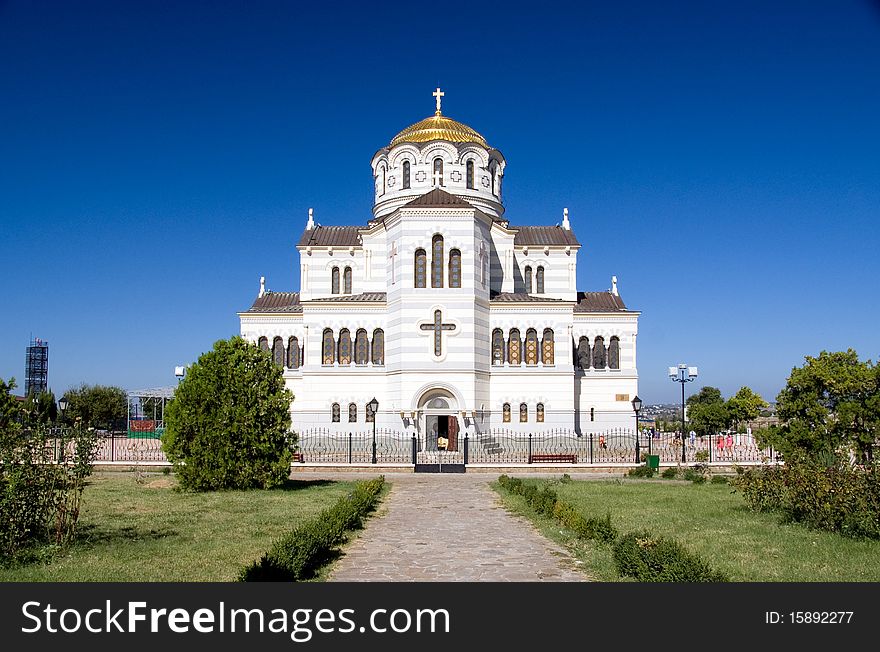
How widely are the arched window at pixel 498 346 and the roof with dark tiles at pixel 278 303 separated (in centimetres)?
1043

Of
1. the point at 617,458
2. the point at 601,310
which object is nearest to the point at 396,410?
the point at 617,458

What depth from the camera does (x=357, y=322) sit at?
36750 millimetres

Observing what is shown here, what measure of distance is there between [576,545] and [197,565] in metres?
5.05

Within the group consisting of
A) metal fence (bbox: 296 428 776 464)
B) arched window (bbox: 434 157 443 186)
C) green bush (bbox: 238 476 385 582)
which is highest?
arched window (bbox: 434 157 443 186)

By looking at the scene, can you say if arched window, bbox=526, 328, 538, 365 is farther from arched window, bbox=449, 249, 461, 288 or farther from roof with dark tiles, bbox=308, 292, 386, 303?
roof with dark tiles, bbox=308, 292, 386, 303

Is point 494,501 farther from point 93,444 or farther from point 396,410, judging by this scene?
point 396,410

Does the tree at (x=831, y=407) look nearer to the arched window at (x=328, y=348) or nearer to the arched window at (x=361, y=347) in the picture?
the arched window at (x=361, y=347)

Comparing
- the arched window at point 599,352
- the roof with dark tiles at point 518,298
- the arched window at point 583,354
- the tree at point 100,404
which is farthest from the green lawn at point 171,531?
the tree at point 100,404

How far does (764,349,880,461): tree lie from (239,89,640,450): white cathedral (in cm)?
1845

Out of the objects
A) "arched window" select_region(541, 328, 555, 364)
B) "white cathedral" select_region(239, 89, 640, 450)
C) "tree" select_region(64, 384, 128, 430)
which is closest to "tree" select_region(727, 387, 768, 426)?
"white cathedral" select_region(239, 89, 640, 450)

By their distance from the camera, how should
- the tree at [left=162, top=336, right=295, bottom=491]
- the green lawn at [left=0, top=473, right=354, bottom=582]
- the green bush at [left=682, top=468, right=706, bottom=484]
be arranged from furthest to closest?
the green bush at [left=682, top=468, right=706, bottom=484], the tree at [left=162, top=336, right=295, bottom=491], the green lawn at [left=0, top=473, right=354, bottom=582]

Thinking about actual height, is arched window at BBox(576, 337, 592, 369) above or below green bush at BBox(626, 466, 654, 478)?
above

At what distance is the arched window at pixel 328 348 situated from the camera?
36.8 metres

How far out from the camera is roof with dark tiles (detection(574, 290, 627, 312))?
40.0 m
